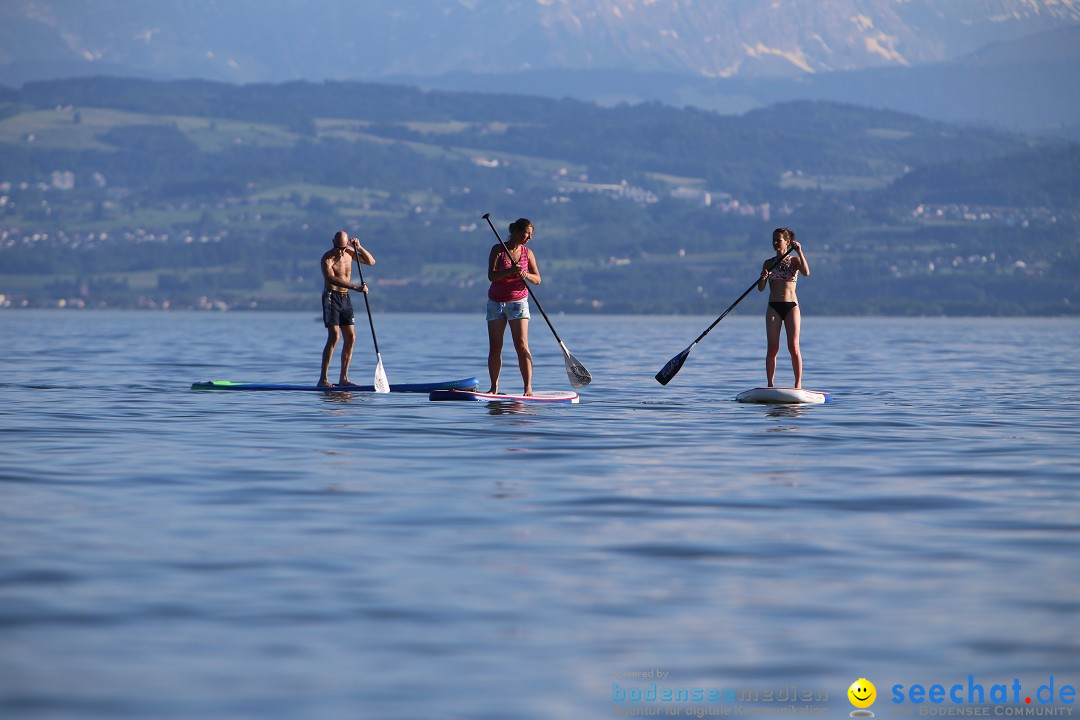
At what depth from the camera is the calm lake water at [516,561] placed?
7555mm

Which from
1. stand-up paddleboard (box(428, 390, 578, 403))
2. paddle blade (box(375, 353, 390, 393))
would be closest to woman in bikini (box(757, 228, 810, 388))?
stand-up paddleboard (box(428, 390, 578, 403))

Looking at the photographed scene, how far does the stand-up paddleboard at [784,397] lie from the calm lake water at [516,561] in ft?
6.55

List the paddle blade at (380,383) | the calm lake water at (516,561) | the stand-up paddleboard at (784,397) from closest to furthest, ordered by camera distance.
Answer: the calm lake water at (516,561) < the stand-up paddleboard at (784,397) < the paddle blade at (380,383)

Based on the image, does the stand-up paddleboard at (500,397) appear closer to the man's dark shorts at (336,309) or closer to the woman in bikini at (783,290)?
the man's dark shorts at (336,309)

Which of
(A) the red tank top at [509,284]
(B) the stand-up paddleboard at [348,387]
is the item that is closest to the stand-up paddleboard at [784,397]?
(A) the red tank top at [509,284]

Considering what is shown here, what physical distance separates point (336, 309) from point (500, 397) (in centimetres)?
331

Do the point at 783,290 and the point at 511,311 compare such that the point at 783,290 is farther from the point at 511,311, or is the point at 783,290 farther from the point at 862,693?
the point at 862,693

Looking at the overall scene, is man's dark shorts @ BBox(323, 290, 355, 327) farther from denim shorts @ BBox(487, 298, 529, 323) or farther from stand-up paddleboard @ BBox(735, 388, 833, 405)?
stand-up paddleboard @ BBox(735, 388, 833, 405)

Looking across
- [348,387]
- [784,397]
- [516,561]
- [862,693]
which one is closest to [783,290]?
[784,397]

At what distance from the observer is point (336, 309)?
80.0ft

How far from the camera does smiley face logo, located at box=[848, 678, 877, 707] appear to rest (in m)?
7.28

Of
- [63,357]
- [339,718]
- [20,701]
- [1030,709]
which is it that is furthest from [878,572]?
[63,357]

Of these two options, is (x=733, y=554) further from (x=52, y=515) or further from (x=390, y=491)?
(x=52, y=515)

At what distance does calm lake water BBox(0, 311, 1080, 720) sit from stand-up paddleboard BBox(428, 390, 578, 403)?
171cm
